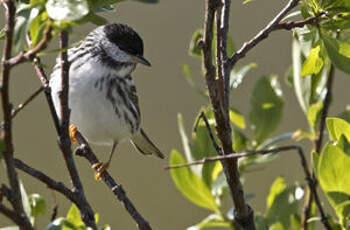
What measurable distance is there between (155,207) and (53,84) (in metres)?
4.07

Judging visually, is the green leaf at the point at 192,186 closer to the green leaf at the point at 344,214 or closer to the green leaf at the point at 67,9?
the green leaf at the point at 344,214

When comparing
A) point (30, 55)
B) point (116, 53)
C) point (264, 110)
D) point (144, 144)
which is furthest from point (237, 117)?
point (144, 144)

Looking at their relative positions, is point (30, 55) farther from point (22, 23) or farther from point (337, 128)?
point (337, 128)

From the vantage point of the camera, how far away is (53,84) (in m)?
3.28

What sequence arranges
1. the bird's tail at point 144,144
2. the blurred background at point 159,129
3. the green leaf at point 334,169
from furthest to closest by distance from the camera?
the blurred background at point 159,129
the bird's tail at point 144,144
the green leaf at point 334,169

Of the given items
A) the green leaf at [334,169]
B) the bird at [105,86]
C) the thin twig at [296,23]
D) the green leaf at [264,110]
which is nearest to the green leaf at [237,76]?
the green leaf at [264,110]

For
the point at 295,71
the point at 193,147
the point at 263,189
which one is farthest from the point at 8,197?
the point at 263,189

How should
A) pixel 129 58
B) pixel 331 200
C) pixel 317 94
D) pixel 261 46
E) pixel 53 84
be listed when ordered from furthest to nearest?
1. pixel 261 46
2. pixel 129 58
3. pixel 53 84
4. pixel 317 94
5. pixel 331 200

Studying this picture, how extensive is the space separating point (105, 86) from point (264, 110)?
51.6 inches

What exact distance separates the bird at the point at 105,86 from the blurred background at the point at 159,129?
10.3 ft

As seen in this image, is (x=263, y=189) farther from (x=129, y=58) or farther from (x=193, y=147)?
(x=193, y=147)

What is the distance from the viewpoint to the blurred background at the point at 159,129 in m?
7.00

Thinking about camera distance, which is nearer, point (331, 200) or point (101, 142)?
point (331, 200)

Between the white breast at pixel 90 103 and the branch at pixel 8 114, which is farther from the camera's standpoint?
the white breast at pixel 90 103
